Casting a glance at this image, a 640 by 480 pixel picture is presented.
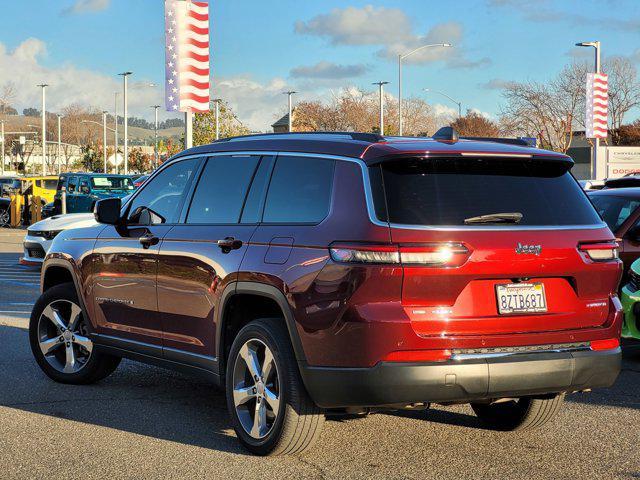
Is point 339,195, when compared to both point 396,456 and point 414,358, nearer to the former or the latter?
point 414,358

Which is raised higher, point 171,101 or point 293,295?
point 171,101

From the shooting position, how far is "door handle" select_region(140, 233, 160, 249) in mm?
6703

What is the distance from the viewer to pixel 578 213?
5578 mm

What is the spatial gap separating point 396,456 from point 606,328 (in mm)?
1347

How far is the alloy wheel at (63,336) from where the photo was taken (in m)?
7.88

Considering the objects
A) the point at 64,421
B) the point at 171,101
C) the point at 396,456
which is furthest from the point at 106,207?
the point at 171,101

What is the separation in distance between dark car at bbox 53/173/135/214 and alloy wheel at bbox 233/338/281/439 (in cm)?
2551

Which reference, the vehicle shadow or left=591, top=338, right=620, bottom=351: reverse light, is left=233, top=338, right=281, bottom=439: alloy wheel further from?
left=591, top=338, right=620, bottom=351: reverse light

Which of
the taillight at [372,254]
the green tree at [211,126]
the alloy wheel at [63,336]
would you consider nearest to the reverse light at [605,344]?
the taillight at [372,254]

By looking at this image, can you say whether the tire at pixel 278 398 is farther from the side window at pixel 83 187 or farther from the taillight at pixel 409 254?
the side window at pixel 83 187

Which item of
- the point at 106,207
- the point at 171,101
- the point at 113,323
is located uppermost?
the point at 171,101

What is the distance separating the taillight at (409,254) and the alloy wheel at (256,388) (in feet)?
2.88

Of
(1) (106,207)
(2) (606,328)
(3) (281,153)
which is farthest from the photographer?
(1) (106,207)

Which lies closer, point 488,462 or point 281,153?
point 488,462
